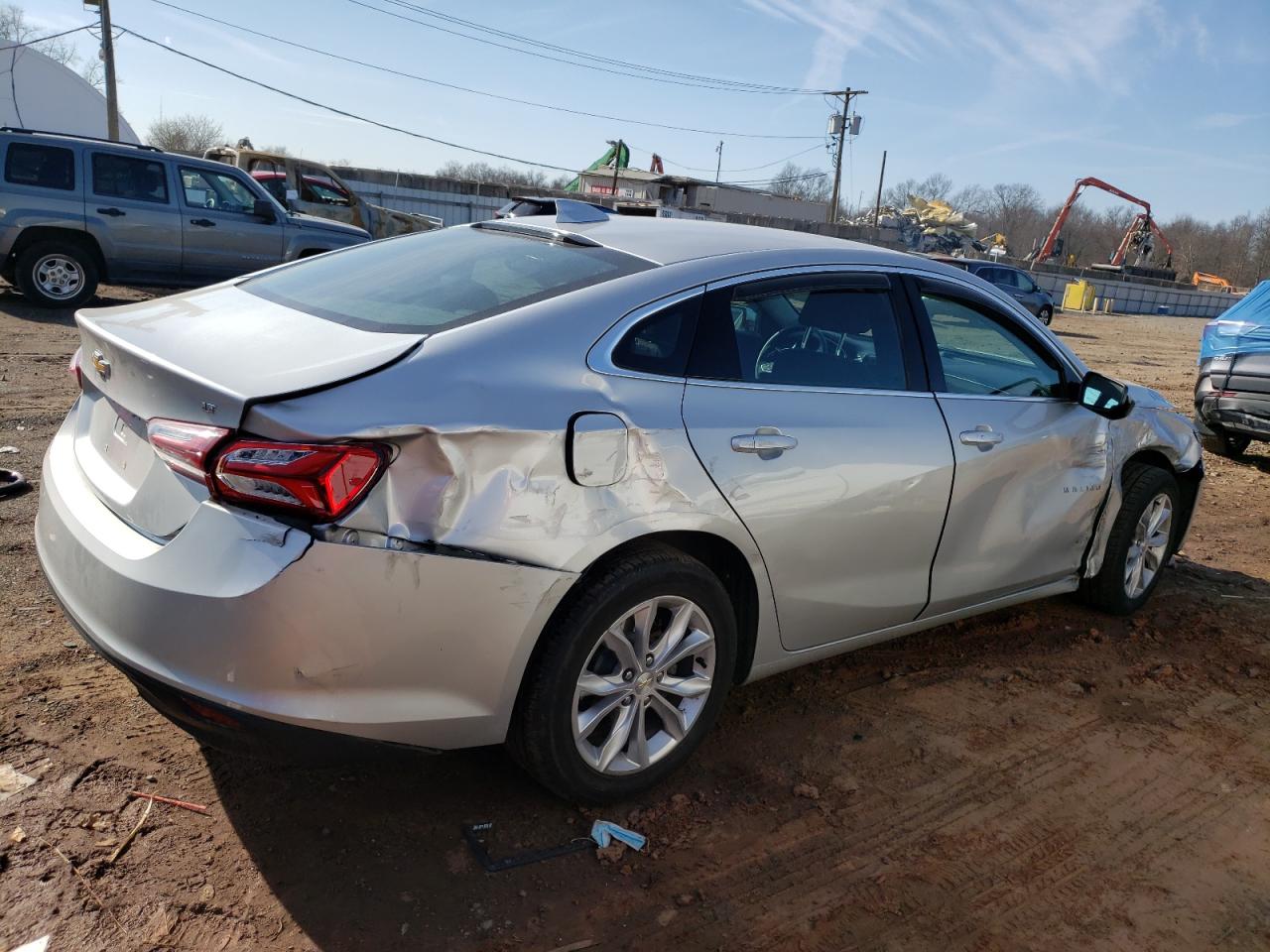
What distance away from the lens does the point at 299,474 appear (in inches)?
87.4

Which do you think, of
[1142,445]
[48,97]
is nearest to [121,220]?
[1142,445]

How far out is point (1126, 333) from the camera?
29.6m

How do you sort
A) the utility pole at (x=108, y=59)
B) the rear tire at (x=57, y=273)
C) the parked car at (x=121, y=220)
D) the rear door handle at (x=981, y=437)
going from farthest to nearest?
the utility pole at (x=108, y=59)
the rear tire at (x=57, y=273)
the parked car at (x=121, y=220)
the rear door handle at (x=981, y=437)

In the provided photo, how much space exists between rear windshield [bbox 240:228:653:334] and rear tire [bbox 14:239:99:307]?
9.21 metres

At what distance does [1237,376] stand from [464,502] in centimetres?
803

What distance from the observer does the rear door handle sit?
3.54 m

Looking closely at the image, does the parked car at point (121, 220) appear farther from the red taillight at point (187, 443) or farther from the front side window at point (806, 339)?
the front side window at point (806, 339)

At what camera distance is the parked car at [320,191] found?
19.1m

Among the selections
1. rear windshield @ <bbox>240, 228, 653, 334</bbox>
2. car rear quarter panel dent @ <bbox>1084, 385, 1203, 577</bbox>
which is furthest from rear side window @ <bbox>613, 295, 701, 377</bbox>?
car rear quarter panel dent @ <bbox>1084, 385, 1203, 577</bbox>

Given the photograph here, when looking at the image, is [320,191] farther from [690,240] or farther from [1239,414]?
[690,240]

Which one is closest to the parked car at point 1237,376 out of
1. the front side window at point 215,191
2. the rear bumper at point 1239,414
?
the rear bumper at point 1239,414

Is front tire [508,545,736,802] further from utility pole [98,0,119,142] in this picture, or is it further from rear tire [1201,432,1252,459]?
utility pole [98,0,119,142]

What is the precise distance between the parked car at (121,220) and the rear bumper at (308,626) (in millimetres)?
10148

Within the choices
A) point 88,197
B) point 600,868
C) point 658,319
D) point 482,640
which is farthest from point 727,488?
point 88,197
